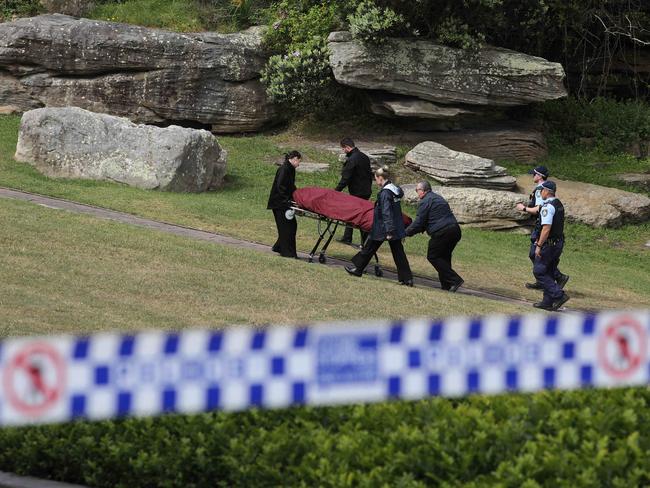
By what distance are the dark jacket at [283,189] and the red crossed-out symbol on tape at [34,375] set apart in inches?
400

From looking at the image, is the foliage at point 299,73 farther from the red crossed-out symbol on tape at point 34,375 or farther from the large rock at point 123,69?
the red crossed-out symbol on tape at point 34,375

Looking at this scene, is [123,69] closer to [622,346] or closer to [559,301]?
[559,301]

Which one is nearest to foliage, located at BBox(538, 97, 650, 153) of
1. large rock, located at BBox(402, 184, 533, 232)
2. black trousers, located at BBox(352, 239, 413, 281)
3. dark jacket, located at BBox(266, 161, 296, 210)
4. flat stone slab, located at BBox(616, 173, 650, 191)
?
Answer: flat stone slab, located at BBox(616, 173, 650, 191)

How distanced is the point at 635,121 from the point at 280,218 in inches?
545

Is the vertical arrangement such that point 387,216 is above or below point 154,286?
above

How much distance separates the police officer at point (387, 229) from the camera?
15.5 meters

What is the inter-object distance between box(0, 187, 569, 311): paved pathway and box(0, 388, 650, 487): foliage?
31.4 ft

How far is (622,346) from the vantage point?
6.96m

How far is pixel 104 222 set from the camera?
54.6 feet

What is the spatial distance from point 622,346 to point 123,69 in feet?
65.2

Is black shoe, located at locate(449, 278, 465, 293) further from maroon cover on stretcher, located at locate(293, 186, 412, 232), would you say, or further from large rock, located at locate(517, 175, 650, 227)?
large rock, located at locate(517, 175, 650, 227)

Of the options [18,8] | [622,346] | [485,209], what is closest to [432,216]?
[485,209]

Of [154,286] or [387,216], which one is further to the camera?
[387,216]

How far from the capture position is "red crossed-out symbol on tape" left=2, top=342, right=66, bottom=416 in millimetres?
6246
